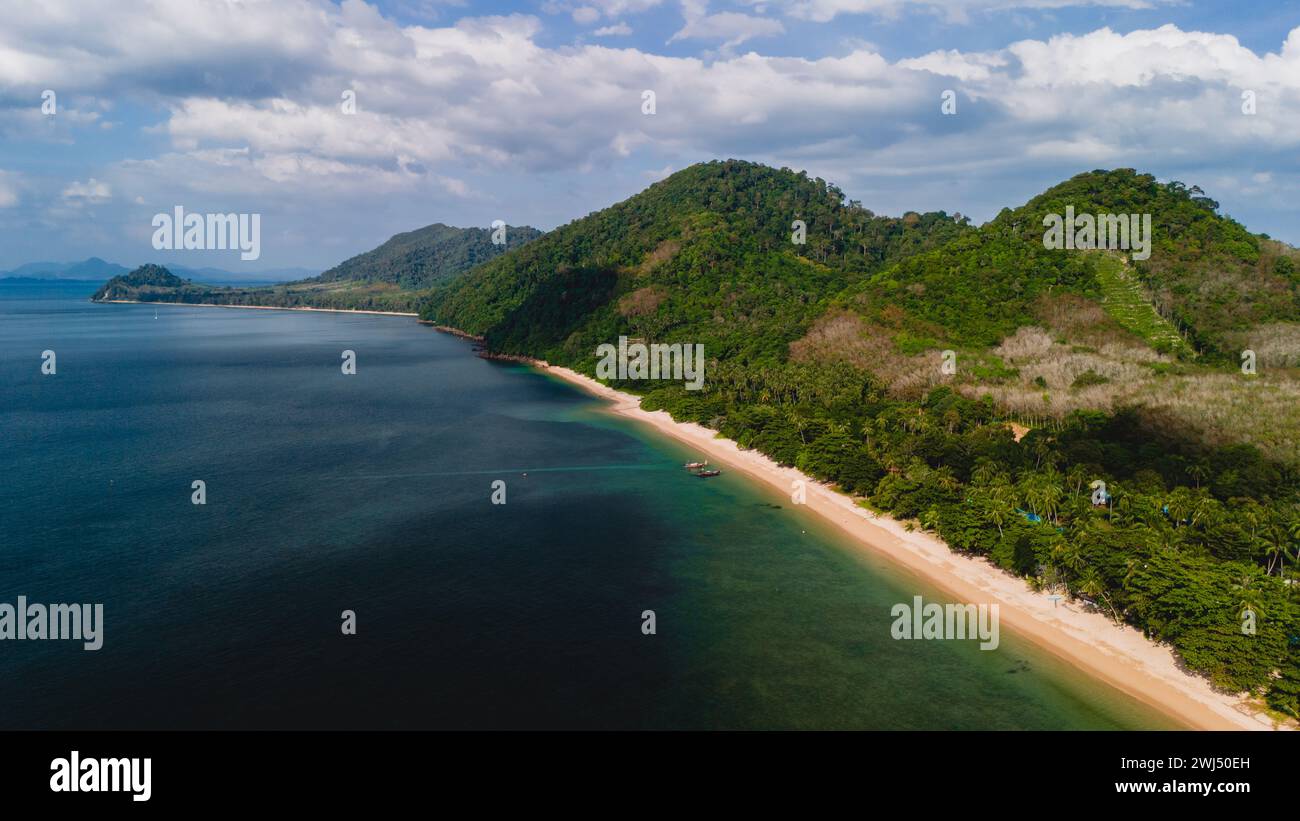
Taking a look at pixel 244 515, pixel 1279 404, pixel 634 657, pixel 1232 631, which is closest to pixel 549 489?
pixel 244 515

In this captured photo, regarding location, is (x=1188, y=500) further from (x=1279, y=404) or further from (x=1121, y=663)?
(x=1279, y=404)

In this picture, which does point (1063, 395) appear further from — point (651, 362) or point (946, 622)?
point (651, 362)

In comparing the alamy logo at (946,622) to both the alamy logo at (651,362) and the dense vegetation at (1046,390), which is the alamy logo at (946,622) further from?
the alamy logo at (651,362)

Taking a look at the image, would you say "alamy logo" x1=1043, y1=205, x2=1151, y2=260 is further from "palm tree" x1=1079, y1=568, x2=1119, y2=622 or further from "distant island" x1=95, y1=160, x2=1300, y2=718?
"palm tree" x1=1079, y1=568, x2=1119, y2=622

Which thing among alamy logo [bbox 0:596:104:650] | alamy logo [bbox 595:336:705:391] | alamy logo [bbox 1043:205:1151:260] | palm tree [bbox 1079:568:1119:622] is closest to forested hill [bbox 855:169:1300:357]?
alamy logo [bbox 1043:205:1151:260]
